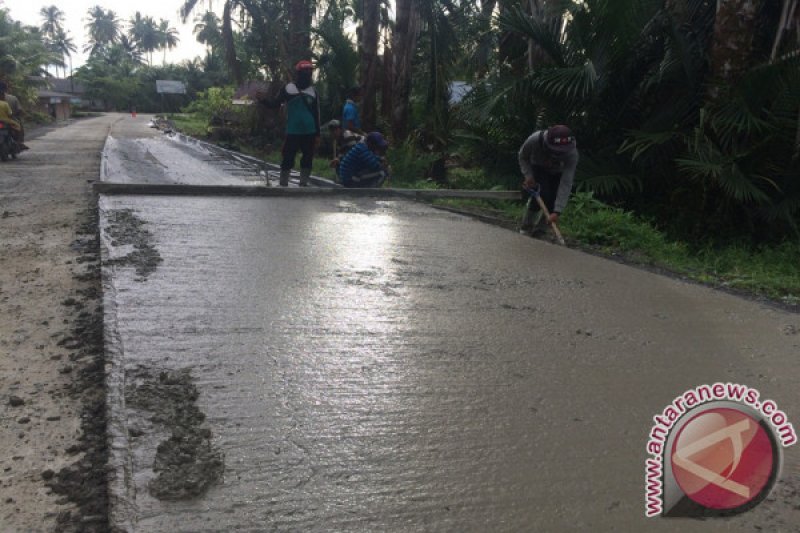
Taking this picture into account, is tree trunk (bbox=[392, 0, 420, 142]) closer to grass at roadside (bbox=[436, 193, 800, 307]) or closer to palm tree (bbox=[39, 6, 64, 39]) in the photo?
grass at roadside (bbox=[436, 193, 800, 307])

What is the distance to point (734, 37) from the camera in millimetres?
6988

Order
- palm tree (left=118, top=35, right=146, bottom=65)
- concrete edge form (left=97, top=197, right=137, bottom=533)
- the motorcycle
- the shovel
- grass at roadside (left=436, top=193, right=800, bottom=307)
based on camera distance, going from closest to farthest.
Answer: concrete edge form (left=97, top=197, right=137, bottom=533), grass at roadside (left=436, top=193, right=800, bottom=307), the shovel, the motorcycle, palm tree (left=118, top=35, right=146, bottom=65)

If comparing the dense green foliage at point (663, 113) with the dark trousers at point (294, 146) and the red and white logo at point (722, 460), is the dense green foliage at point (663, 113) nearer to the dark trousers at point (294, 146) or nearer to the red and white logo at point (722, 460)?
the dark trousers at point (294, 146)

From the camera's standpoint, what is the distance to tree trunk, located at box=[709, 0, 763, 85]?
273 inches

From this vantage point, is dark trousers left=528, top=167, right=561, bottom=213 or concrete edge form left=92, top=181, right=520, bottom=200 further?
concrete edge form left=92, top=181, right=520, bottom=200

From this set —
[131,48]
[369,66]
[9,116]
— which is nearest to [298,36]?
[369,66]

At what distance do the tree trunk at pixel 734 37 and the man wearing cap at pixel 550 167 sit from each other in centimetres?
193

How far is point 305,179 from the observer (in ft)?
29.3

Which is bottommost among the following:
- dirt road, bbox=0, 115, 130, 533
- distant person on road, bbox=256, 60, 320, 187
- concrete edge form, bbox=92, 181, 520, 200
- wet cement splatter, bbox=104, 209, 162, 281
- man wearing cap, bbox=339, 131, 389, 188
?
dirt road, bbox=0, 115, 130, 533

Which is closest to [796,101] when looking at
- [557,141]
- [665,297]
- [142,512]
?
[557,141]

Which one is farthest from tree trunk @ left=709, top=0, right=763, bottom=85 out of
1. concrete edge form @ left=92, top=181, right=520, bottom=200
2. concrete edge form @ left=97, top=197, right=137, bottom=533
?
concrete edge form @ left=97, top=197, right=137, bottom=533

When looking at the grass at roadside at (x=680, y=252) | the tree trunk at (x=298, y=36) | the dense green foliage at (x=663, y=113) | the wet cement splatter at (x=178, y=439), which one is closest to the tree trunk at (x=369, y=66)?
the tree trunk at (x=298, y=36)

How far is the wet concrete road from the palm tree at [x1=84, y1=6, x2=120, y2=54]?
10464cm

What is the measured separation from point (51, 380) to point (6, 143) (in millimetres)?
11123
